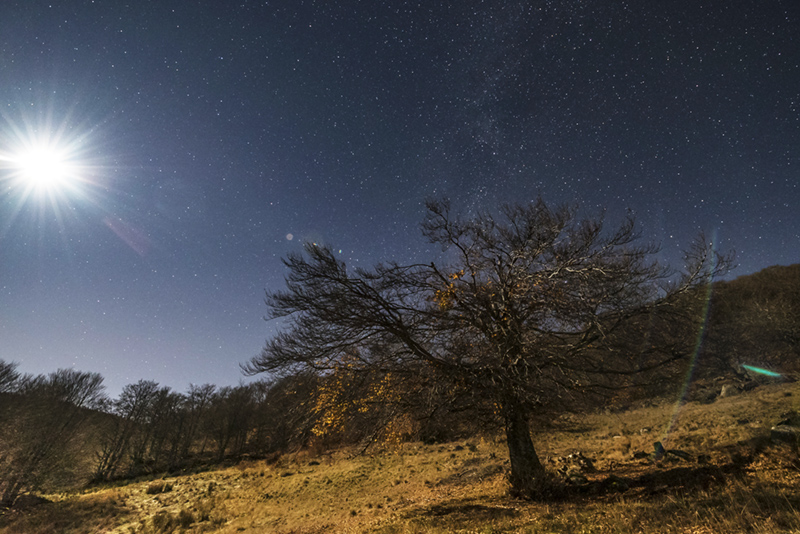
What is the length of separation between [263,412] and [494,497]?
2277 cm

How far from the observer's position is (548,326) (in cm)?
892

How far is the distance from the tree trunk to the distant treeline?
0.71 meters

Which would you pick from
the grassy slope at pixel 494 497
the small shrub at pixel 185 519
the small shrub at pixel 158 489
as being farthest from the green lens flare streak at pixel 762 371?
the small shrub at pixel 158 489

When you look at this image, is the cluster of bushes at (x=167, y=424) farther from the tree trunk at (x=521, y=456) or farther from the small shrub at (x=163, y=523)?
the small shrub at (x=163, y=523)

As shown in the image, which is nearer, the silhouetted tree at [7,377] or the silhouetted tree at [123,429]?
the silhouetted tree at [7,377]

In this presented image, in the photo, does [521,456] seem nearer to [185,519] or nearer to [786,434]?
[786,434]

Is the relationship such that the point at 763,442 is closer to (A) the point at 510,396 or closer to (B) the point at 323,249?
(A) the point at 510,396

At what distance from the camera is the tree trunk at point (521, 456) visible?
805 cm

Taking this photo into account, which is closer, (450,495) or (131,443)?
(450,495)

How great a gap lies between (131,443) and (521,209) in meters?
61.7

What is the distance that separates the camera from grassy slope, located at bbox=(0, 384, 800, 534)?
16.5ft

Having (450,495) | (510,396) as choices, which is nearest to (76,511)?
(450,495)

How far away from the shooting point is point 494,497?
8.62 meters

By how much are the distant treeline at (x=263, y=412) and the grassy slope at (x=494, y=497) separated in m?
1.62
